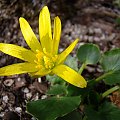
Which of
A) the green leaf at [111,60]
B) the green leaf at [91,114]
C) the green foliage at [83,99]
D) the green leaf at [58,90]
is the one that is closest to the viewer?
the green foliage at [83,99]

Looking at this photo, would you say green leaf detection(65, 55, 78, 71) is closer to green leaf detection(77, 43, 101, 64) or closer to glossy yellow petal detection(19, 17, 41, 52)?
green leaf detection(77, 43, 101, 64)

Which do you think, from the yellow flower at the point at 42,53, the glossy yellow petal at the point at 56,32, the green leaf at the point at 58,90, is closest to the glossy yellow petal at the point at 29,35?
the yellow flower at the point at 42,53

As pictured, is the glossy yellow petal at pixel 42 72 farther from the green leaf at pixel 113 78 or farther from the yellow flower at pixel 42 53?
the green leaf at pixel 113 78

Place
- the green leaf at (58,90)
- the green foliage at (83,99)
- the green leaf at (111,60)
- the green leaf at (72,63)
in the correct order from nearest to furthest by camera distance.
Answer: the green foliage at (83,99)
the green leaf at (58,90)
the green leaf at (111,60)
the green leaf at (72,63)

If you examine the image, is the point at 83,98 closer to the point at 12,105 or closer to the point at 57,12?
the point at 12,105

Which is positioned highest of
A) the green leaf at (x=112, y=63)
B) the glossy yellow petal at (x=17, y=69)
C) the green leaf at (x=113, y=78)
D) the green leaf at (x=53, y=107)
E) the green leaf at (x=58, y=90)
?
the glossy yellow petal at (x=17, y=69)

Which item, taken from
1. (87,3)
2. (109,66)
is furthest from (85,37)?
(109,66)

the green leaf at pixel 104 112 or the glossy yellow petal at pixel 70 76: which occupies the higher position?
the glossy yellow petal at pixel 70 76
